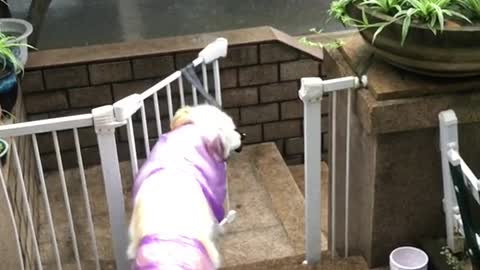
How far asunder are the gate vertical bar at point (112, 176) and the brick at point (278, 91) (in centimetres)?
163

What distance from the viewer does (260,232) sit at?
3.34 metres

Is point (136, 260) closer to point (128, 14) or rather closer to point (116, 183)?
point (116, 183)

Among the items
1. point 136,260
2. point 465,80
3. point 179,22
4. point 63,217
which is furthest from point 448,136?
point 179,22

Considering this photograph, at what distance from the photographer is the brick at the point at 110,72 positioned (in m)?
3.64

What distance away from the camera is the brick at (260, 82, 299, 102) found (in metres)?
3.89

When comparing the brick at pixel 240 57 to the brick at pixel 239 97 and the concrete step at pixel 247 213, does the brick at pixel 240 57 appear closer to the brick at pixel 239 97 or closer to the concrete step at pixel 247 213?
the brick at pixel 239 97

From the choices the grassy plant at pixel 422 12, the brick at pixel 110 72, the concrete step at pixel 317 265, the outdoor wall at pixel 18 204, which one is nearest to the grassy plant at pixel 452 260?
the concrete step at pixel 317 265

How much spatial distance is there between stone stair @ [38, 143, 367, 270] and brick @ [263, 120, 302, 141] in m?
0.06

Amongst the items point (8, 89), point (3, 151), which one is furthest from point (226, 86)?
point (3, 151)

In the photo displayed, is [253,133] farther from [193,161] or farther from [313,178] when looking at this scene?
[193,161]

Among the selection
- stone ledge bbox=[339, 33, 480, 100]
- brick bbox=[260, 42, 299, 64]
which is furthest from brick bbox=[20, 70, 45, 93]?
stone ledge bbox=[339, 33, 480, 100]

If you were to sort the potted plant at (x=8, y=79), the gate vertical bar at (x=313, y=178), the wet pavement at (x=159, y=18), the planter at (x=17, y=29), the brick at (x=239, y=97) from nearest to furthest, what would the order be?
the gate vertical bar at (x=313, y=178) → the potted plant at (x=8, y=79) → the planter at (x=17, y=29) → the brick at (x=239, y=97) → the wet pavement at (x=159, y=18)

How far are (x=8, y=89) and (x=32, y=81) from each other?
703 millimetres

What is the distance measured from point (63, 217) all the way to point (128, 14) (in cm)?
237
